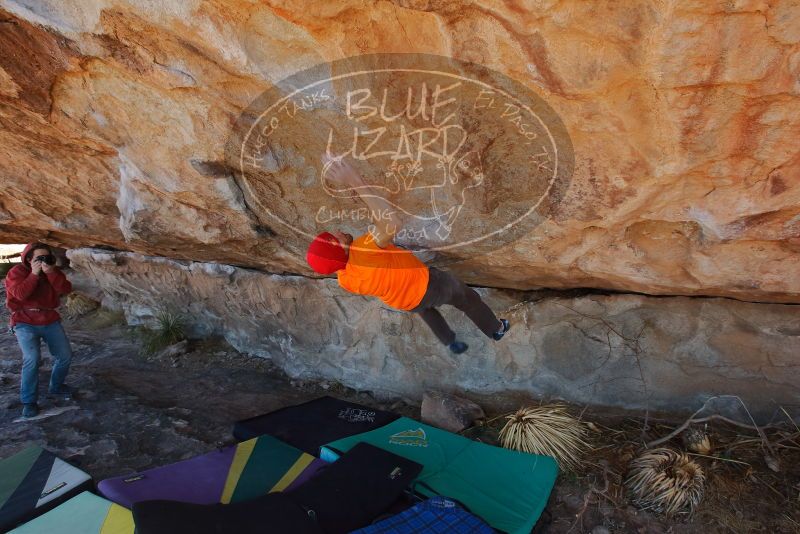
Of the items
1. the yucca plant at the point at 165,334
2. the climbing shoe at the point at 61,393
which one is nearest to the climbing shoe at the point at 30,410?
the climbing shoe at the point at 61,393

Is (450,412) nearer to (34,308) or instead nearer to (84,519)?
(84,519)

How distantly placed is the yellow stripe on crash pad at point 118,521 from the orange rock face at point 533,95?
2004 millimetres

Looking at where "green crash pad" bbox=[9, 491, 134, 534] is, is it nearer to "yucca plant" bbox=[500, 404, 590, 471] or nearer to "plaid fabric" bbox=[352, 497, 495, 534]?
"plaid fabric" bbox=[352, 497, 495, 534]

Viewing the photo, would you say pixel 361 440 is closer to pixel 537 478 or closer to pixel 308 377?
pixel 537 478

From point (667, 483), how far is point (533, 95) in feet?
7.65

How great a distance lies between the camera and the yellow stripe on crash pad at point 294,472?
3114 millimetres

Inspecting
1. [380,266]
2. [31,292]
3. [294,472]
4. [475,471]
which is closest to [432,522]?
[475,471]

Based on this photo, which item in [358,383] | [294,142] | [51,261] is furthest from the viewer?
[358,383]

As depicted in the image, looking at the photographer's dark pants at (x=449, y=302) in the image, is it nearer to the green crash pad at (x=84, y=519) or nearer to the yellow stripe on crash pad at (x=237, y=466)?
the yellow stripe on crash pad at (x=237, y=466)

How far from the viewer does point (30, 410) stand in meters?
4.18

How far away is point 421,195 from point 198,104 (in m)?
1.38

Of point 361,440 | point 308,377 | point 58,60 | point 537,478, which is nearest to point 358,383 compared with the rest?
point 308,377

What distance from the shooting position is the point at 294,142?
3105 millimetres

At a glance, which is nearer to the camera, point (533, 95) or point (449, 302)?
point (533, 95)
